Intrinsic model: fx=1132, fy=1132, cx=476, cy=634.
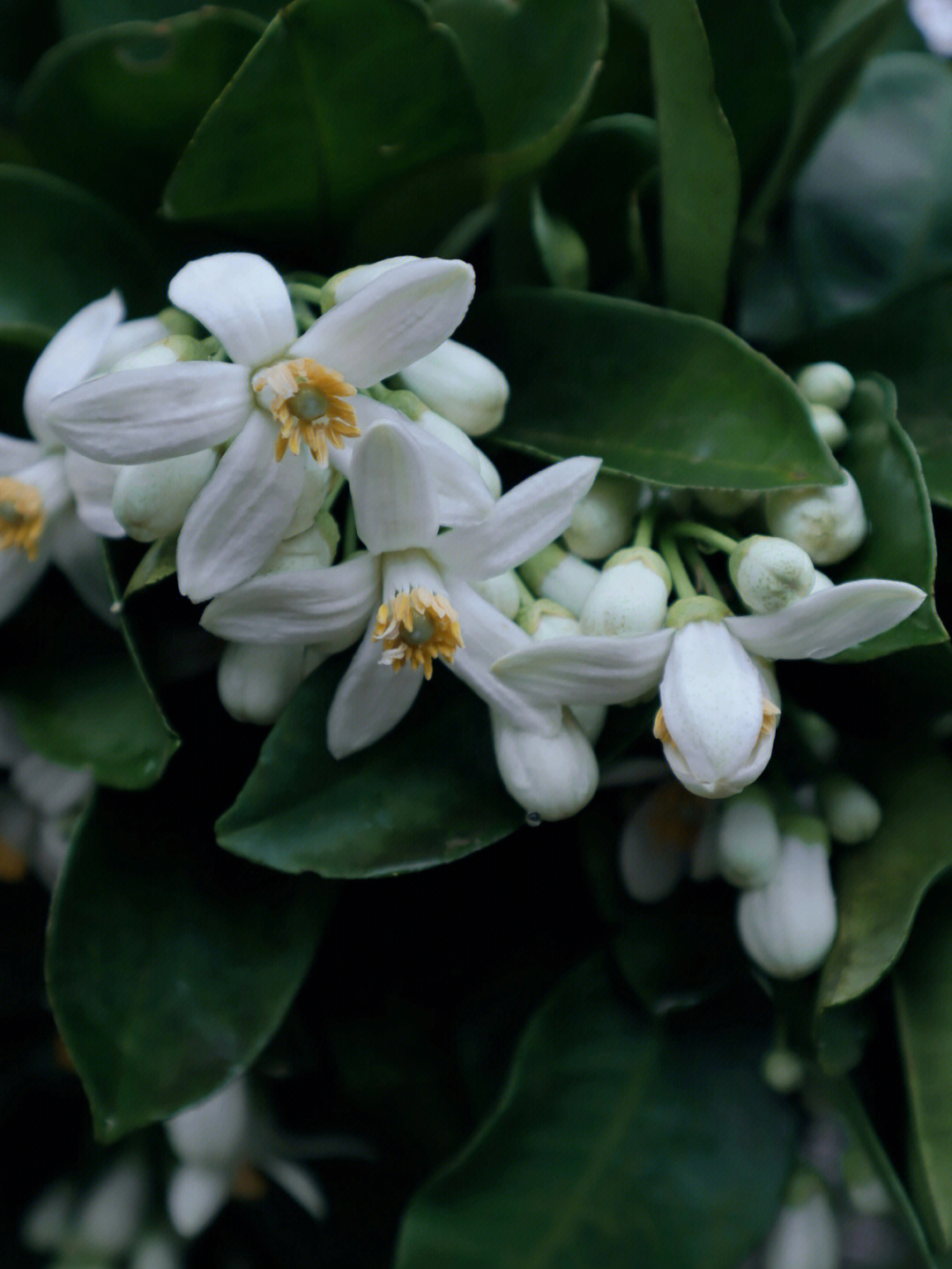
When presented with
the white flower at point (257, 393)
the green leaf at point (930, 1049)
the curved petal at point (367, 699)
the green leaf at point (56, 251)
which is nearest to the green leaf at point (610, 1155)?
the green leaf at point (930, 1049)

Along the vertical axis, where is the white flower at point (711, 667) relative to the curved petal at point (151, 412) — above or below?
below

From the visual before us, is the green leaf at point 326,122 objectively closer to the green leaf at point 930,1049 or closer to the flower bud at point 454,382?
the flower bud at point 454,382

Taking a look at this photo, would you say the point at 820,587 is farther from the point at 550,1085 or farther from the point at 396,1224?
the point at 396,1224

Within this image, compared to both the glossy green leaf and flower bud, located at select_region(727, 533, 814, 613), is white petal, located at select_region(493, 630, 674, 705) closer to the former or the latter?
flower bud, located at select_region(727, 533, 814, 613)

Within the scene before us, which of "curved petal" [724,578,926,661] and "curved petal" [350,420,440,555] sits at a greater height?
"curved petal" [350,420,440,555]

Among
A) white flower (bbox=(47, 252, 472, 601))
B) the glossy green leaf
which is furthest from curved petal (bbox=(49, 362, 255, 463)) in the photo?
the glossy green leaf

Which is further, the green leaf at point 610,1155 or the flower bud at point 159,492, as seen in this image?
the green leaf at point 610,1155

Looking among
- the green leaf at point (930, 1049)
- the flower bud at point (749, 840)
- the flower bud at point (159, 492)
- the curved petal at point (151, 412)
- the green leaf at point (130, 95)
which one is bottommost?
the green leaf at point (930, 1049)

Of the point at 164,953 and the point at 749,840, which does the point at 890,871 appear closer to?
the point at 749,840
